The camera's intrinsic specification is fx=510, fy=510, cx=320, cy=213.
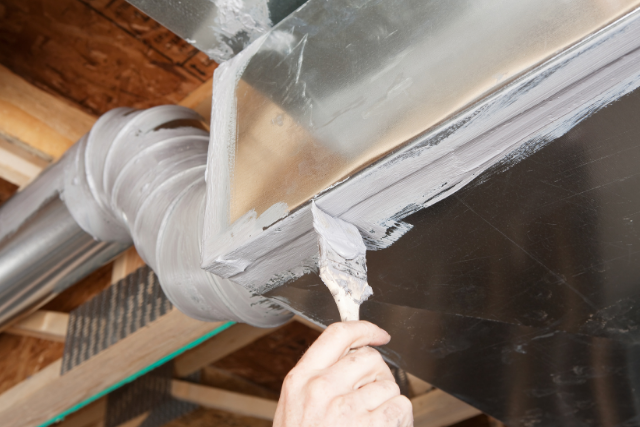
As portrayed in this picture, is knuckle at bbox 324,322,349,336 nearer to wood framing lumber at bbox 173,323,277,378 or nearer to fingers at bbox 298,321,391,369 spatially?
fingers at bbox 298,321,391,369

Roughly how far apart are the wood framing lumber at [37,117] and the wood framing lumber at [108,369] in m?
0.67

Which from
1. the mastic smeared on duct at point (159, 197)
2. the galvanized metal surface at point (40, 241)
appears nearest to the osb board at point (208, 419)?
the galvanized metal surface at point (40, 241)

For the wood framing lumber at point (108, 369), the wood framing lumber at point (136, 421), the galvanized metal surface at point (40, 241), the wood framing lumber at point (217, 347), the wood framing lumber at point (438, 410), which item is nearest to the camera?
the galvanized metal surface at point (40, 241)

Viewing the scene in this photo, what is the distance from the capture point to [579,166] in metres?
0.53

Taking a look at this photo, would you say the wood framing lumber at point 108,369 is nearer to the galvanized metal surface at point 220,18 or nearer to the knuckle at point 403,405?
the galvanized metal surface at point 220,18

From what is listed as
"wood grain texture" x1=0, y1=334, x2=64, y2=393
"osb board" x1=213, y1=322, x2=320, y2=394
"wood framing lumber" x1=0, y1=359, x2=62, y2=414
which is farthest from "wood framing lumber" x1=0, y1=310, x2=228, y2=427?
"osb board" x1=213, y1=322, x2=320, y2=394

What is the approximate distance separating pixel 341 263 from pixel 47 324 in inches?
69.0

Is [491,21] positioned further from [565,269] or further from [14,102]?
[14,102]

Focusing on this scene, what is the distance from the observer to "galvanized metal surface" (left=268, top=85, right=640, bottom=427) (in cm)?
54

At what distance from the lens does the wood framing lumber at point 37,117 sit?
5.21ft

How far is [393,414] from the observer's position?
1.55 ft

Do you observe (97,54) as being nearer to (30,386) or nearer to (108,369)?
(108,369)

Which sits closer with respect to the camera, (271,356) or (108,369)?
(108,369)

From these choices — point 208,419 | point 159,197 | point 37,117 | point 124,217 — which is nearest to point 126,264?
point 37,117
